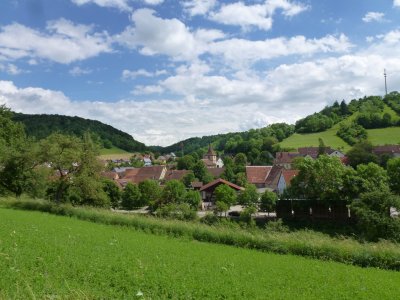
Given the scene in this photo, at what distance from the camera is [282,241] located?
16438 millimetres

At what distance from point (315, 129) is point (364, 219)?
126 m

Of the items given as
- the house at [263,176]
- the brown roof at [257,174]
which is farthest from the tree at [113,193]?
the brown roof at [257,174]

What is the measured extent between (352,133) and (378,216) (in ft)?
347

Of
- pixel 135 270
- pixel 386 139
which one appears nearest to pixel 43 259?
pixel 135 270

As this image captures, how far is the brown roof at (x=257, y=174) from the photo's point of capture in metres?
83.0

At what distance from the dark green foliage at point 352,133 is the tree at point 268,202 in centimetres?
8178

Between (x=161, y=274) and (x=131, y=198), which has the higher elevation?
(x=161, y=274)

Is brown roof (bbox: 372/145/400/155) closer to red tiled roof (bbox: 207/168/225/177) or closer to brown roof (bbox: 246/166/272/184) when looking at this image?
brown roof (bbox: 246/166/272/184)

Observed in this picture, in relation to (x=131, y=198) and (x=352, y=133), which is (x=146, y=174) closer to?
(x=131, y=198)

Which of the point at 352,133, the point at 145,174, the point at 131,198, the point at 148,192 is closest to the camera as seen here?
the point at 131,198

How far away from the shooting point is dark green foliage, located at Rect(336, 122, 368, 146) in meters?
127

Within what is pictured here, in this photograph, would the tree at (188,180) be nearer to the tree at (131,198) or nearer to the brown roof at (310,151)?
the tree at (131,198)

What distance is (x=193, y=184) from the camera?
85062mm

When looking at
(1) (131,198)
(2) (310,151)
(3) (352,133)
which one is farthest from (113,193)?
(3) (352,133)
